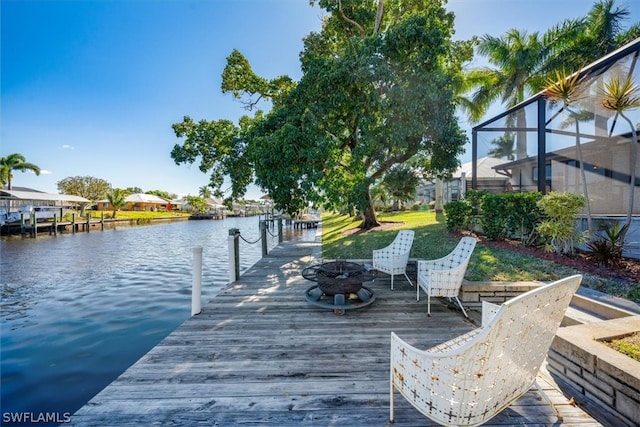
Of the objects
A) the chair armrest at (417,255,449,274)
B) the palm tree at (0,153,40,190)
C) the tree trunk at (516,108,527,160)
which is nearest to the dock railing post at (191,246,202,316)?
the chair armrest at (417,255,449,274)

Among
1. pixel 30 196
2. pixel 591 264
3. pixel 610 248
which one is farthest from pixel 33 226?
pixel 610 248

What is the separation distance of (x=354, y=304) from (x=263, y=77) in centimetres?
1320

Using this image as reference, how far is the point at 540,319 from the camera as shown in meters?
1.71

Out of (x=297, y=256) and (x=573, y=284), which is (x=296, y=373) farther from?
(x=297, y=256)

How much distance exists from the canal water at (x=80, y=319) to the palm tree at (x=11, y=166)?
2986 centimetres

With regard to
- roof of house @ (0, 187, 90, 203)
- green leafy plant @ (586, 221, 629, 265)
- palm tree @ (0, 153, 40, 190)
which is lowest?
green leafy plant @ (586, 221, 629, 265)

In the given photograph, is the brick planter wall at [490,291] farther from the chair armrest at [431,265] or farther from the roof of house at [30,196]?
the roof of house at [30,196]

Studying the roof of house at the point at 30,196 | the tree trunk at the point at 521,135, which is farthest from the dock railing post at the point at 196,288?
the roof of house at the point at 30,196

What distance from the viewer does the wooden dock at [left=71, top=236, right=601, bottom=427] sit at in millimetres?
2027

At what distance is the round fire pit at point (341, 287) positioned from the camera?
3.96 m

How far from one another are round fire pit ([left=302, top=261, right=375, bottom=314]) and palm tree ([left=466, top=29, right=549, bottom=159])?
1717 cm

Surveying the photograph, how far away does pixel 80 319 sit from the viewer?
5641mm

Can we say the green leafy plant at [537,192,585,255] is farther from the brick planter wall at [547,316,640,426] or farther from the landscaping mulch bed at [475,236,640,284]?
the brick planter wall at [547,316,640,426]

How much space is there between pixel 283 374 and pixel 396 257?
10.4 ft
